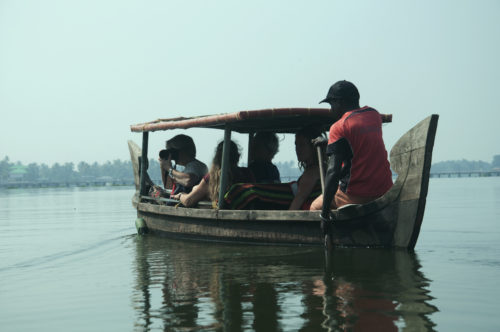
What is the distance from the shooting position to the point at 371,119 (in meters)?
7.08

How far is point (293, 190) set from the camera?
8.58 meters

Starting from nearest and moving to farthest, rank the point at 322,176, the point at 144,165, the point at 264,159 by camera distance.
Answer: the point at 322,176 < the point at 264,159 < the point at 144,165

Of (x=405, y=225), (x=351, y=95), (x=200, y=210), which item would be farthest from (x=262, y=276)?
(x=200, y=210)

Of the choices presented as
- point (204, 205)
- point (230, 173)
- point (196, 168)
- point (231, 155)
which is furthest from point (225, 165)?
point (196, 168)

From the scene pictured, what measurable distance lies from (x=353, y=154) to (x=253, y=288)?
7.50 feet

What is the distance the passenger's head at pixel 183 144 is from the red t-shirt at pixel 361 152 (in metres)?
3.48

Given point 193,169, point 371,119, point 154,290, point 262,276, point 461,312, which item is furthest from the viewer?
point 193,169

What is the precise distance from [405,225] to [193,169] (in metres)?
4.20

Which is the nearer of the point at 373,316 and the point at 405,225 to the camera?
the point at 373,316

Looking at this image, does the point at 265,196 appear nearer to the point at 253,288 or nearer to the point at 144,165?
the point at 253,288

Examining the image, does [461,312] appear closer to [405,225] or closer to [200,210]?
[405,225]

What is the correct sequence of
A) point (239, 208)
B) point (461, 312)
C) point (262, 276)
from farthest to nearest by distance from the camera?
point (239, 208)
point (262, 276)
point (461, 312)

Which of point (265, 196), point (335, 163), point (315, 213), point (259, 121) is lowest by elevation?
point (315, 213)

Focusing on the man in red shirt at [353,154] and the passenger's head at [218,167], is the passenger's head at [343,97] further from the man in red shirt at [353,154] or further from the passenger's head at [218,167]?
the passenger's head at [218,167]
